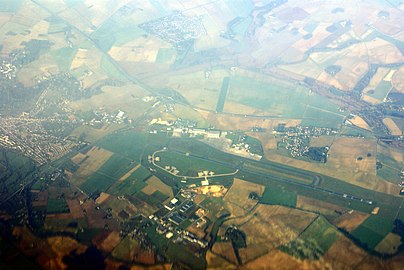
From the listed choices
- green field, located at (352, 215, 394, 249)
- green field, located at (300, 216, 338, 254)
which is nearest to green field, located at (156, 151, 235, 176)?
green field, located at (300, 216, 338, 254)

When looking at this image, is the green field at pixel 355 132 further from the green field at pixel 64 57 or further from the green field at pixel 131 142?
the green field at pixel 64 57

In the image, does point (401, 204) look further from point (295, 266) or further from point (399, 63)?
point (399, 63)

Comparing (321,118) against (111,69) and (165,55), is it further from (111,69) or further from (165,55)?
(111,69)

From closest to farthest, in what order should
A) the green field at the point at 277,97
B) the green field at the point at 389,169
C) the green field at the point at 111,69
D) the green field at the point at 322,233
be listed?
the green field at the point at 322,233 → the green field at the point at 389,169 → the green field at the point at 277,97 → the green field at the point at 111,69

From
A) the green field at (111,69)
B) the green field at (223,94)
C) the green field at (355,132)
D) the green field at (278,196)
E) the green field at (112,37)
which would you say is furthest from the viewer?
the green field at (112,37)

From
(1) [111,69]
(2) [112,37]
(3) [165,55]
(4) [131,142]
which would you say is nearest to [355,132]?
(4) [131,142]

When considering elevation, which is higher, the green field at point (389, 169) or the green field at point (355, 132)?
the green field at point (389, 169)

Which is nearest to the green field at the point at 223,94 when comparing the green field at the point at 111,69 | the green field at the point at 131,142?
the green field at the point at 131,142
